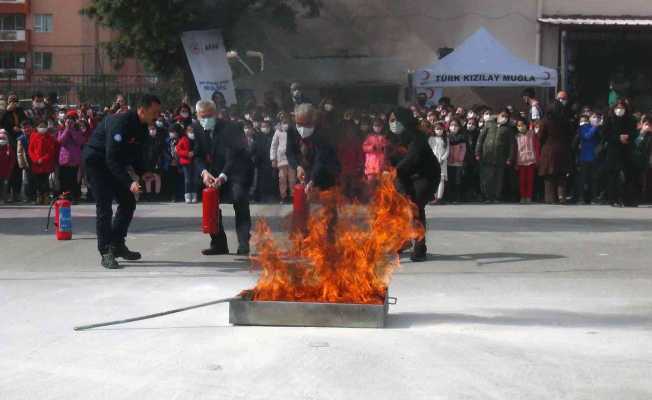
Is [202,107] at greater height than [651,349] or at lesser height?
greater

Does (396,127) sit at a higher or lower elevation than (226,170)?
higher

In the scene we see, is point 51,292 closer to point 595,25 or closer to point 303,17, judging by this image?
point 303,17

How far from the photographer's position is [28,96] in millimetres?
30125

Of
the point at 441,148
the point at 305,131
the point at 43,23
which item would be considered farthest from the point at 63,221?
the point at 43,23

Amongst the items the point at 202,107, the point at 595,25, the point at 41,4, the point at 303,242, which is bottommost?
the point at 303,242

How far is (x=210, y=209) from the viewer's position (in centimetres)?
1221

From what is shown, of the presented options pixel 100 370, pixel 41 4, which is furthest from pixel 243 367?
pixel 41 4

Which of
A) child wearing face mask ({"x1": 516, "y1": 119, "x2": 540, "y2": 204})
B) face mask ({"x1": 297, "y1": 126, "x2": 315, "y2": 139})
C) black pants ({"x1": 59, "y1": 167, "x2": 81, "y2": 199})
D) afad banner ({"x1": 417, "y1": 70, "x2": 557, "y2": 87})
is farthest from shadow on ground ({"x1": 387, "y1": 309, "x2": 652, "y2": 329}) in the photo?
black pants ({"x1": 59, "y1": 167, "x2": 81, "y2": 199})

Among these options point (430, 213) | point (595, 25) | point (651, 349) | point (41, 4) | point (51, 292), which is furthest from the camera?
point (41, 4)

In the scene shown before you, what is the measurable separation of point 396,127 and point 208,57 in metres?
4.16

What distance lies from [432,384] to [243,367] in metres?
1.17

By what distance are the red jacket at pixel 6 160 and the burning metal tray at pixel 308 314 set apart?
13.1 metres

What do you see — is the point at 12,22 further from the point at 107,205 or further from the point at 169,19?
the point at 169,19

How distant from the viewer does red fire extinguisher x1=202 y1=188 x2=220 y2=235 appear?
12.1 m
